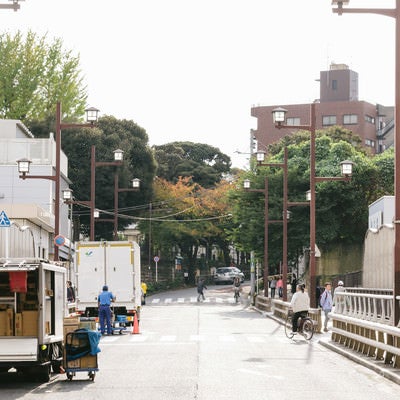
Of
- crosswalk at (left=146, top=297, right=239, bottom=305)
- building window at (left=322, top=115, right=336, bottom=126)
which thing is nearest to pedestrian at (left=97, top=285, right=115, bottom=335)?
crosswalk at (left=146, top=297, right=239, bottom=305)

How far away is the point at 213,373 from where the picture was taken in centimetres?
1814

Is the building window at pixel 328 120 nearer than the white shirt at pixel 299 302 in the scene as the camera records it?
No

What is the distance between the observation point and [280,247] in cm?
6219

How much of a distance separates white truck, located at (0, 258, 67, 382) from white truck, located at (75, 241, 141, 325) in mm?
16877

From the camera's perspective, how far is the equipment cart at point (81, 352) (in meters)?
17.2

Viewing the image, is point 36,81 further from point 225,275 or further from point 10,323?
point 10,323

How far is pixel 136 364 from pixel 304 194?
141 ft

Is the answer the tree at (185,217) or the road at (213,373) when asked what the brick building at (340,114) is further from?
the road at (213,373)

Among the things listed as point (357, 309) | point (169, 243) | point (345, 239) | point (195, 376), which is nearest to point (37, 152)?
point (345, 239)

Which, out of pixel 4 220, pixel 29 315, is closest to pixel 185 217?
pixel 4 220

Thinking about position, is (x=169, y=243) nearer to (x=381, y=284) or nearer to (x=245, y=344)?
(x=381, y=284)

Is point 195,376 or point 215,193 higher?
point 215,193

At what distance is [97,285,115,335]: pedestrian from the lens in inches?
1225

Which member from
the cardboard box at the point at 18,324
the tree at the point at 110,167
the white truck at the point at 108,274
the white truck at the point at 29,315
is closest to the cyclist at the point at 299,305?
the white truck at the point at 108,274
